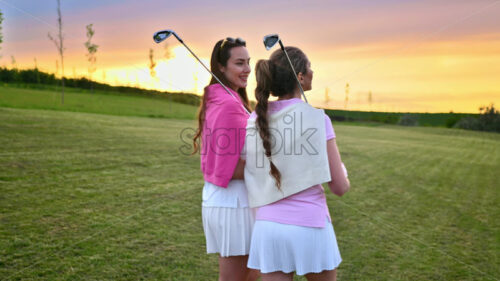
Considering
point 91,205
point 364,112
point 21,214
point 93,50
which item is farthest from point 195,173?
point 364,112

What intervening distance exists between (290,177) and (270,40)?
0.77 meters

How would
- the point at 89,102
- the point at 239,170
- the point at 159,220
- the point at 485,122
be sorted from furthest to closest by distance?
the point at 485,122 < the point at 89,102 < the point at 159,220 < the point at 239,170

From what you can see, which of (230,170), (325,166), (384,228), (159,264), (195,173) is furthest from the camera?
(195,173)

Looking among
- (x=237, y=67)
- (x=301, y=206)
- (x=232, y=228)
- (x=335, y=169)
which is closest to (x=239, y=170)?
(x=232, y=228)

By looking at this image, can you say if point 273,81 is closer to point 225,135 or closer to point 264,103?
point 264,103

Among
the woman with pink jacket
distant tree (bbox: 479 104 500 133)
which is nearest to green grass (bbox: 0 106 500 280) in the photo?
the woman with pink jacket

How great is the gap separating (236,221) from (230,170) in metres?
0.31

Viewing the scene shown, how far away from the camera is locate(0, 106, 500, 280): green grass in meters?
4.57

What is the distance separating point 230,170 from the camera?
239cm

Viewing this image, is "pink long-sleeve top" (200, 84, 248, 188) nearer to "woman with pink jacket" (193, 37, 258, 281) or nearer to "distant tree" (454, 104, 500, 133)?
"woman with pink jacket" (193, 37, 258, 281)

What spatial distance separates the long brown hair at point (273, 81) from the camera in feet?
6.89

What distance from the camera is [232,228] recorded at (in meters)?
2.42

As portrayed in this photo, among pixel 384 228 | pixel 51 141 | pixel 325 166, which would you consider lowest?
pixel 384 228

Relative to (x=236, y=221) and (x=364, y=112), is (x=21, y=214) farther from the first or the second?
(x=364, y=112)
